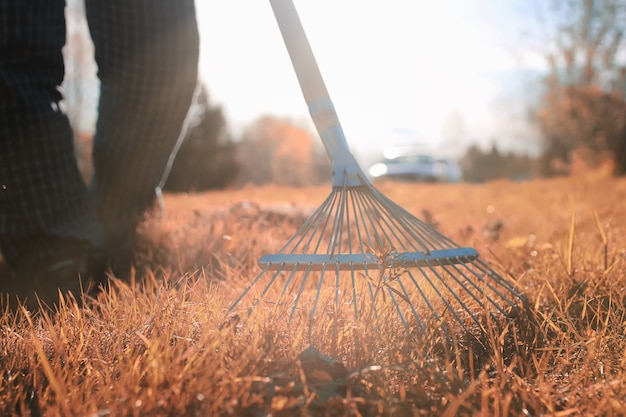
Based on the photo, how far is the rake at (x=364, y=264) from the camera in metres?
1.31

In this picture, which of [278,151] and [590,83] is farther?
[278,151]

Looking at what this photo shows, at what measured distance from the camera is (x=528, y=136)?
48562 mm

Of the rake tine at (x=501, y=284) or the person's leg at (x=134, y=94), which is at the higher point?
the person's leg at (x=134, y=94)

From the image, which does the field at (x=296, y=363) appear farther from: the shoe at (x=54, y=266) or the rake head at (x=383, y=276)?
the shoe at (x=54, y=266)

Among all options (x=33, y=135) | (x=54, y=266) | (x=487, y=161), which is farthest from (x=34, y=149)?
(x=487, y=161)

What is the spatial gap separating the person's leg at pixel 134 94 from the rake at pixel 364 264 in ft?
1.54

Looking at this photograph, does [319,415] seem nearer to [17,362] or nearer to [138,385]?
[138,385]

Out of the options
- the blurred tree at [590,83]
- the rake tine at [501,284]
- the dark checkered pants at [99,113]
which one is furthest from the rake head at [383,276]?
the blurred tree at [590,83]

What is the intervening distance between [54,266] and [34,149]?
377 millimetres

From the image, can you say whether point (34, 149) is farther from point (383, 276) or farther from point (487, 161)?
point (487, 161)

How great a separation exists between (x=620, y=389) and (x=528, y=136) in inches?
2012

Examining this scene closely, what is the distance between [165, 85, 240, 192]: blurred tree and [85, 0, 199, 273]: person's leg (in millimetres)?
16451

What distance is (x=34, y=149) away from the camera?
71.9 inches

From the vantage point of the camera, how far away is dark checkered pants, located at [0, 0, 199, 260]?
5.91 feet
